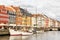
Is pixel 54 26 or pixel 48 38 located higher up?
pixel 54 26

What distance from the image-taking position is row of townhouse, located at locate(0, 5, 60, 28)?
192 inches

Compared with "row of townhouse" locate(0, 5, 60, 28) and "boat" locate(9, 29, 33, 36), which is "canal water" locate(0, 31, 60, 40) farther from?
"row of townhouse" locate(0, 5, 60, 28)

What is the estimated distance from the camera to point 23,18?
501cm

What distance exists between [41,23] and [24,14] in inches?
20.7

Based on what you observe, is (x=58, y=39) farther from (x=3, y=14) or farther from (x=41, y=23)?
(x=3, y=14)

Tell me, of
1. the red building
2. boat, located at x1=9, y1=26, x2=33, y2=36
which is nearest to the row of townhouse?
the red building

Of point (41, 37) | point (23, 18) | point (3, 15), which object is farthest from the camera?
point (41, 37)

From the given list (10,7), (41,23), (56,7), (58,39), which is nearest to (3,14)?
(10,7)

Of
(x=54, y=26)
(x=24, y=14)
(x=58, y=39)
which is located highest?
(x=24, y=14)

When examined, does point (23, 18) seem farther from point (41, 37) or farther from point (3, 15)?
point (41, 37)

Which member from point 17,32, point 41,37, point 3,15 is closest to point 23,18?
point 17,32

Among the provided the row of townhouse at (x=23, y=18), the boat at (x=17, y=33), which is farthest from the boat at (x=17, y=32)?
the row of townhouse at (x=23, y=18)

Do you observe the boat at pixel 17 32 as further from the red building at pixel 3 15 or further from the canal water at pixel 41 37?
the red building at pixel 3 15

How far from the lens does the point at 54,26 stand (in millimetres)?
5156
